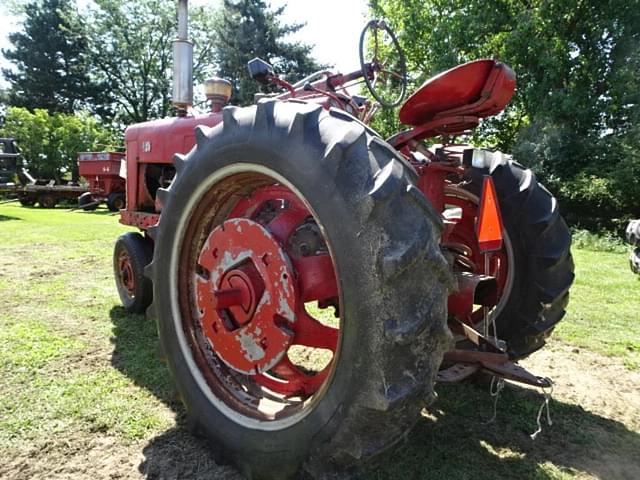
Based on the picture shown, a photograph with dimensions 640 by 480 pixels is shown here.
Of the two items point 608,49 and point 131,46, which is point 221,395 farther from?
point 131,46

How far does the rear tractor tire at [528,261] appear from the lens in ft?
8.19

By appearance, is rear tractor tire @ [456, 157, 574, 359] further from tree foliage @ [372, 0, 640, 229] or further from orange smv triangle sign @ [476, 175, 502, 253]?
tree foliage @ [372, 0, 640, 229]

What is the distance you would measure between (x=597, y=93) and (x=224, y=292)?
15.6 m

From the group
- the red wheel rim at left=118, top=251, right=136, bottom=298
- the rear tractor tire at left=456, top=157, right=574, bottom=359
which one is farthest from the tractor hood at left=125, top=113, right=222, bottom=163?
the rear tractor tire at left=456, top=157, right=574, bottom=359

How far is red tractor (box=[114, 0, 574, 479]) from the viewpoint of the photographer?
1.46m

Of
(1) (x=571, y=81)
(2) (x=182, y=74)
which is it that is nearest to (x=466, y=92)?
(2) (x=182, y=74)

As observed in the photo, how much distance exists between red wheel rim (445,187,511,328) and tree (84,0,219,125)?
30.6m

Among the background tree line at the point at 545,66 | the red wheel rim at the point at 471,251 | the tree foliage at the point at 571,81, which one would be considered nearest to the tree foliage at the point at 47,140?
the background tree line at the point at 545,66

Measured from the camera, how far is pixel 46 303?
13.6 ft

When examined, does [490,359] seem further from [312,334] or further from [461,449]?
[312,334]

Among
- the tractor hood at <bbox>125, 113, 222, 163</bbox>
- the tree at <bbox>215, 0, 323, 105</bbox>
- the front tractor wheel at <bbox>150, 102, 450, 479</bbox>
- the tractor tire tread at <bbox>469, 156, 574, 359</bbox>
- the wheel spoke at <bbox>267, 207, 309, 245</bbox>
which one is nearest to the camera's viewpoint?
the front tractor wheel at <bbox>150, 102, 450, 479</bbox>

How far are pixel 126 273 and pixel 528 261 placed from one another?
10.5ft

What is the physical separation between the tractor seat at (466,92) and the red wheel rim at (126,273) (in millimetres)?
2878

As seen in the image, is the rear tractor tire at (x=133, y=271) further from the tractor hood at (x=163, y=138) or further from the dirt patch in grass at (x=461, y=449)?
the dirt patch in grass at (x=461, y=449)
